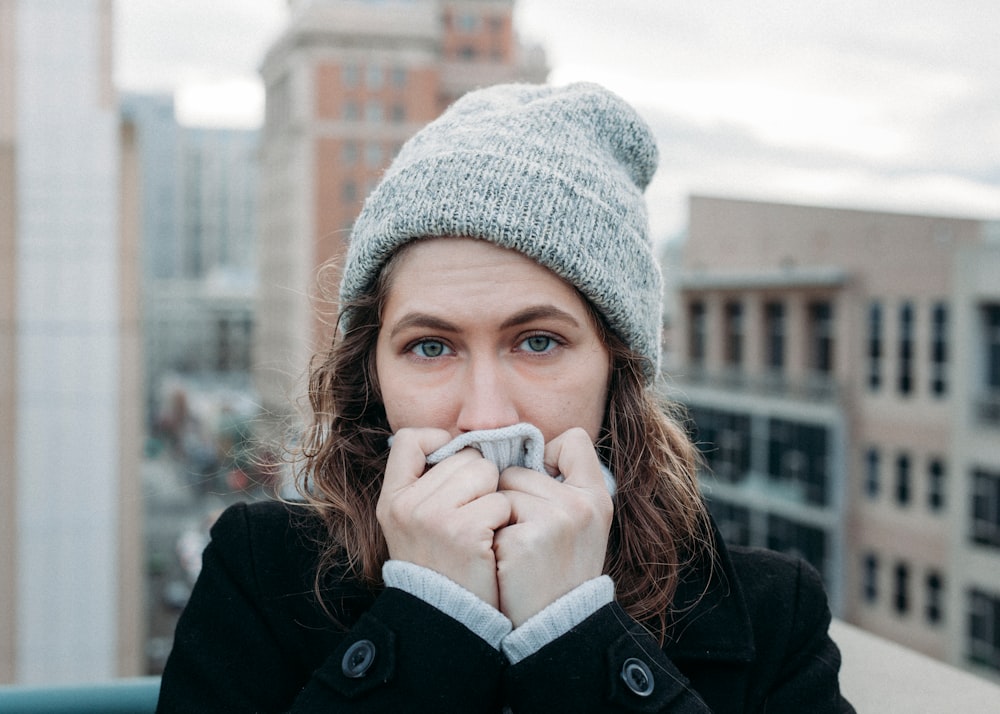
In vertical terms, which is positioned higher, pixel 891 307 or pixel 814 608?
pixel 891 307

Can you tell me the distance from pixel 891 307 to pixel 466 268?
17409mm

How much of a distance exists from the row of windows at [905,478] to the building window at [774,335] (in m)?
2.86

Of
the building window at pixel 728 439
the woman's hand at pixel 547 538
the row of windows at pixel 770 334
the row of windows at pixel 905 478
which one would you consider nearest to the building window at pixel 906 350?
the row of windows at pixel 905 478

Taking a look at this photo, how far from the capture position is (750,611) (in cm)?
135

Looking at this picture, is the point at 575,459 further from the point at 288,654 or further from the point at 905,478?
the point at 905,478

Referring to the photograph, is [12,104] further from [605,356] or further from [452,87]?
[452,87]

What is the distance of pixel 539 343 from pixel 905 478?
17870 millimetres

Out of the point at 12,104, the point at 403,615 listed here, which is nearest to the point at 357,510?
the point at 403,615

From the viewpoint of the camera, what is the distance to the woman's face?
1183 millimetres

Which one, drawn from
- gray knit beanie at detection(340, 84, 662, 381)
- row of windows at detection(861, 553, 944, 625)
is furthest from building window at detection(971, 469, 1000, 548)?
gray knit beanie at detection(340, 84, 662, 381)

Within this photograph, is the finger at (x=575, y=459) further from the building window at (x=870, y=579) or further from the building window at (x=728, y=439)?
the building window at (x=728, y=439)

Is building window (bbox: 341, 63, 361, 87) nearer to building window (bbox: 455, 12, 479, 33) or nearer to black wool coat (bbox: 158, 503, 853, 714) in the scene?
building window (bbox: 455, 12, 479, 33)

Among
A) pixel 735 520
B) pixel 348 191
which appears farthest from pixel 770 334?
pixel 348 191

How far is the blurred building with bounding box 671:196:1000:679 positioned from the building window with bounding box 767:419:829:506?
33 mm
